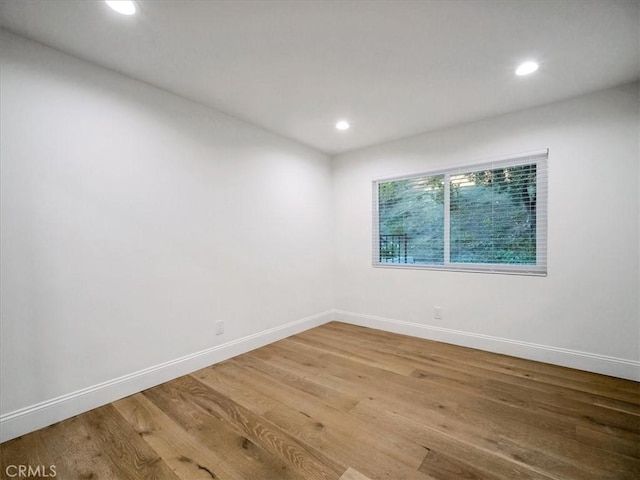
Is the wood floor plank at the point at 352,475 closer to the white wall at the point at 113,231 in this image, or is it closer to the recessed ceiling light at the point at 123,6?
the white wall at the point at 113,231

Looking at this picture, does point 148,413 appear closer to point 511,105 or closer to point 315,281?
point 315,281

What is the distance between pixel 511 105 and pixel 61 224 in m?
3.82

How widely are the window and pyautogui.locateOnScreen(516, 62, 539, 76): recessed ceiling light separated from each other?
2.82 feet

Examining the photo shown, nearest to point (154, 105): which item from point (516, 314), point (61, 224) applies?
point (61, 224)

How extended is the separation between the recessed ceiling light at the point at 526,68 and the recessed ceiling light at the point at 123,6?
255cm

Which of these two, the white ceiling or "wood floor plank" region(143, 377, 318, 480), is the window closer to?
the white ceiling

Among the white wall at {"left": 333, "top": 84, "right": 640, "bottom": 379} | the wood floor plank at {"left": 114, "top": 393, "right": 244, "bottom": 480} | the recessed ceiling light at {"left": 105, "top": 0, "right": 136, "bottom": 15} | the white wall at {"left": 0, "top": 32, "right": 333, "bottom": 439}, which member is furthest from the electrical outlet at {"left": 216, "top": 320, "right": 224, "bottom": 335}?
the recessed ceiling light at {"left": 105, "top": 0, "right": 136, "bottom": 15}

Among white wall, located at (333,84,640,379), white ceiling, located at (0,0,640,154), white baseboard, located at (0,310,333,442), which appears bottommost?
white baseboard, located at (0,310,333,442)

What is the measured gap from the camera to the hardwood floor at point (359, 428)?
4.80 feet

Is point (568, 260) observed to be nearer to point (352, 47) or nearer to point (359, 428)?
point (359, 428)

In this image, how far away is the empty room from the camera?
1607 millimetres

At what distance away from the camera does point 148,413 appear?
6.37ft

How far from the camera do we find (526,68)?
2.12 metres

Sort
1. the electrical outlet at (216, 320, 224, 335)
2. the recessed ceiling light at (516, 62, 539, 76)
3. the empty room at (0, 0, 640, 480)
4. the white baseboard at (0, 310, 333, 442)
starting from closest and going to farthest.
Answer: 1. the empty room at (0, 0, 640, 480)
2. the white baseboard at (0, 310, 333, 442)
3. the recessed ceiling light at (516, 62, 539, 76)
4. the electrical outlet at (216, 320, 224, 335)
